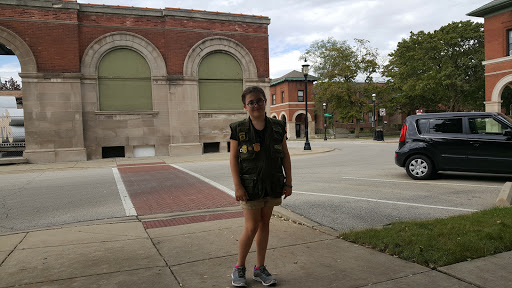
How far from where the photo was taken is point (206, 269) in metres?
3.81

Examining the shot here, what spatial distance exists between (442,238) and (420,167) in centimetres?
597

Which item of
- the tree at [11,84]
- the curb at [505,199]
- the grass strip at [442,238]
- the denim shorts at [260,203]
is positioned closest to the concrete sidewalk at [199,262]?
the grass strip at [442,238]

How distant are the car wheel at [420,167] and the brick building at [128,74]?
13.5 meters

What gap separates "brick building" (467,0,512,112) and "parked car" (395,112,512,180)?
25.4m

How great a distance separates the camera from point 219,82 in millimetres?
21812

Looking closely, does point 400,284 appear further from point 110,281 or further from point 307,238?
point 110,281

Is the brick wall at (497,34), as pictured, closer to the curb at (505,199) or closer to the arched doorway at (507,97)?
the arched doorway at (507,97)

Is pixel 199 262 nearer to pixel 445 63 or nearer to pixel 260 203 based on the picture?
pixel 260 203

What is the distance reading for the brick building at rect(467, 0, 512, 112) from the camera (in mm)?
30078

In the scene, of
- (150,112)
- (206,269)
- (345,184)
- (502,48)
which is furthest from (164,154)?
(502,48)

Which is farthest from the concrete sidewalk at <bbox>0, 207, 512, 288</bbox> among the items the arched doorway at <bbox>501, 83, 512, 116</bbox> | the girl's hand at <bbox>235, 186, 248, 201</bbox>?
the arched doorway at <bbox>501, 83, 512, 116</bbox>

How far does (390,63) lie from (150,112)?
1537 inches

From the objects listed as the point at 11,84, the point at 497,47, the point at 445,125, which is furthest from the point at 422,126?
the point at 11,84

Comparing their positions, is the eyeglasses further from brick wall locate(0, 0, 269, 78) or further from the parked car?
brick wall locate(0, 0, 269, 78)
